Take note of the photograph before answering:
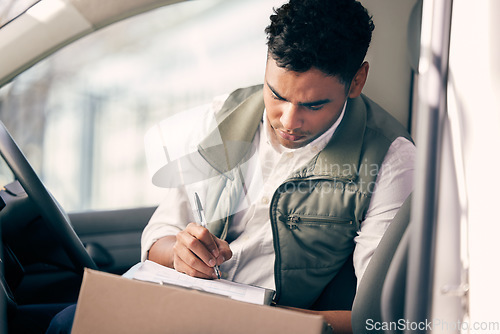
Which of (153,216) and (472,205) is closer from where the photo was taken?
(472,205)

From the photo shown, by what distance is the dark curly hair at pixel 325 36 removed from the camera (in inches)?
40.8

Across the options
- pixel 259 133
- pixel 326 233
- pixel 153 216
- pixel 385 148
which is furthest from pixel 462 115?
pixel 153 216

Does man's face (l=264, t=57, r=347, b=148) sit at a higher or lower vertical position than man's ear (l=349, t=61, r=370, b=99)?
lower

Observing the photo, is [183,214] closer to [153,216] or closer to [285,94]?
[153,216]

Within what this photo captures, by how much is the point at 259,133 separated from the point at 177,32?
37 cm

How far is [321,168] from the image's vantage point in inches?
46.0

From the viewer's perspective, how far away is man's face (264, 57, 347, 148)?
1080mm

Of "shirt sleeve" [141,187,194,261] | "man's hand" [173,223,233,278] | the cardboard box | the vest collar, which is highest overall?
the vest collar

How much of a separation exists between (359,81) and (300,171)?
274 millimetres

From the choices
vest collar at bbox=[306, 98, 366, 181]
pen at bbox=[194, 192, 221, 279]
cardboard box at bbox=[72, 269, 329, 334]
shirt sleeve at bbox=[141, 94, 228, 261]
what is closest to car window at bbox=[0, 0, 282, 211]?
shirt sleeve at bbox=[141, 94, 228, 261]

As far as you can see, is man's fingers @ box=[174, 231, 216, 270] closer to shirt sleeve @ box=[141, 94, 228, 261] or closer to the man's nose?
shirt sleeve @ box=[141, 94, 228, 261]

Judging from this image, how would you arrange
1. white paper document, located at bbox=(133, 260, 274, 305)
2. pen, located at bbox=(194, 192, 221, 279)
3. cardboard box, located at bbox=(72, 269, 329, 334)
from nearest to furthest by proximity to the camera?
cardboard box, located at bbox=(72, 269, 329, 334), white paper document, located at bbox=(133, 260, 274, 305), pen, located at bbox=(194, 192, 221, 279)

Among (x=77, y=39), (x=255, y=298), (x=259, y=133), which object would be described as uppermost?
(x=77, y=39)

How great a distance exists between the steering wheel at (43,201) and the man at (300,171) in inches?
8.9
